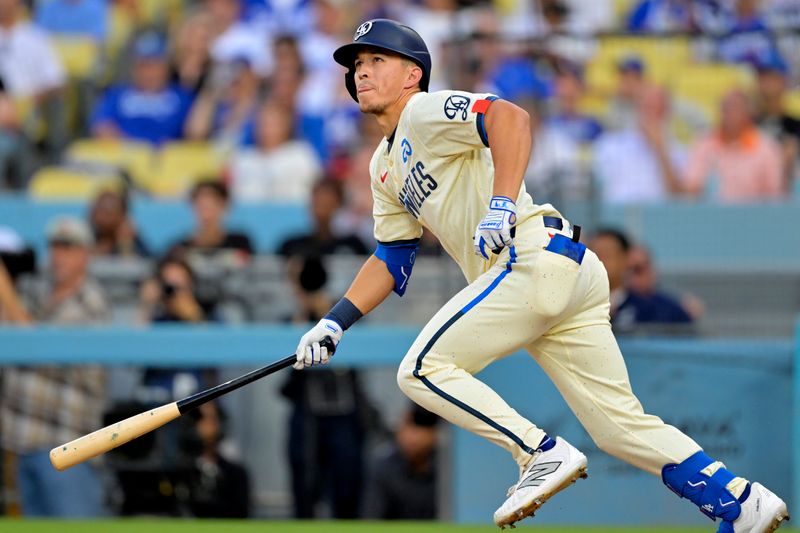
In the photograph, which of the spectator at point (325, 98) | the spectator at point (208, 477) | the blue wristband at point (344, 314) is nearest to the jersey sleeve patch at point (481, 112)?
the blue wristband at point (344, 314)

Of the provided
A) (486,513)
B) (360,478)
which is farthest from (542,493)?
(360,478)

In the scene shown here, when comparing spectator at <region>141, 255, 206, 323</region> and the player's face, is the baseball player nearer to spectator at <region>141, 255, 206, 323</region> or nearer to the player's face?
the player's face

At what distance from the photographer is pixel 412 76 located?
5.41m

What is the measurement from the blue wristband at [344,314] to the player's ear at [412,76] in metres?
0.97

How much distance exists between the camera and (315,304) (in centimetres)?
859

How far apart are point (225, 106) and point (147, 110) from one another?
72 cm

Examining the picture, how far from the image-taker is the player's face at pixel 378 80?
5.34m

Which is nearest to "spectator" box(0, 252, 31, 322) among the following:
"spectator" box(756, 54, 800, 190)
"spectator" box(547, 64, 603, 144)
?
"spectator" box(547, 64, 603, 144)

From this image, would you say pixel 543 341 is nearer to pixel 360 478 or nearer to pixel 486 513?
pixel 486 513

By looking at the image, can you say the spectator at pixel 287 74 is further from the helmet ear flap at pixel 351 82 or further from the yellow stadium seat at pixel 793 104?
the helmet ear flap at pixel 351 82

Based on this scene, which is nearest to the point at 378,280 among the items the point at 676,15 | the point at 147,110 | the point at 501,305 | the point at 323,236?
the point at 501,305

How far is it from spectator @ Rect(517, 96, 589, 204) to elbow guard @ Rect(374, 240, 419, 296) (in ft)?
8.99

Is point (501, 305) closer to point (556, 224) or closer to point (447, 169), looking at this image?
point (556, 224)

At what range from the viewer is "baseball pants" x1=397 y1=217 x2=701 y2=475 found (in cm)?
508
